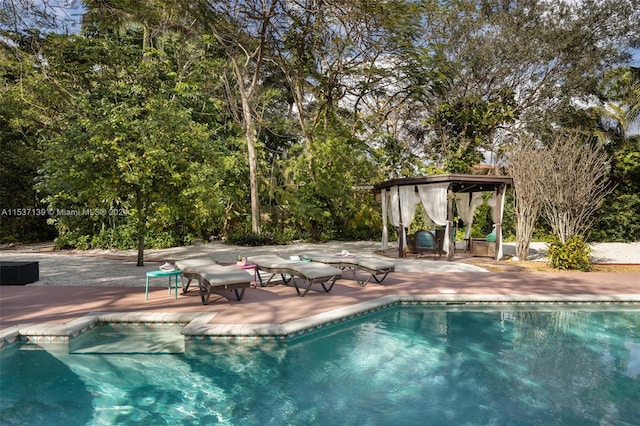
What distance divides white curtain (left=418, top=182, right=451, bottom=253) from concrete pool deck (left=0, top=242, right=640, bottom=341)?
1765mm

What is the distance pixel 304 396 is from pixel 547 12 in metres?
23.4

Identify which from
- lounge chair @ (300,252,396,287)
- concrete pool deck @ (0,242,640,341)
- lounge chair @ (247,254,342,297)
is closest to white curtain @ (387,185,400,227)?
concrete pool deck @ (0,242,640,341)

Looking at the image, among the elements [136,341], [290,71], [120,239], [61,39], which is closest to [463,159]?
Result: [290,71]

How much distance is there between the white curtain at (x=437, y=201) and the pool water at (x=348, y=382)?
698 cm

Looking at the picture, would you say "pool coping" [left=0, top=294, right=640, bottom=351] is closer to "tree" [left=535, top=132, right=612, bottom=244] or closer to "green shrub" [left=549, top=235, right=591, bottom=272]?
"green shrub" [left=549, top=235, right=591, bottom=272]

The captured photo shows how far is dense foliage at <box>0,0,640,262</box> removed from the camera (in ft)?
53.4

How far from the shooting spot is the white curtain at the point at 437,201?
12742mm

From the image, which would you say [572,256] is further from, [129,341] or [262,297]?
[129,341]

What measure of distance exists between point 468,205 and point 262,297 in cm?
1079

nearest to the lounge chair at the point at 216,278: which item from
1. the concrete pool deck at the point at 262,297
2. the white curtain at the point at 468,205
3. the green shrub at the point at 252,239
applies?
the concrete pool deck at the point at 262,297

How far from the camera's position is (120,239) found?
16.3 metres

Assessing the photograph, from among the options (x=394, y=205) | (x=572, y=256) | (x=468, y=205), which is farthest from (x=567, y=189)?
(x=394, y=205)

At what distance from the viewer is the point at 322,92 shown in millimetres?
20344

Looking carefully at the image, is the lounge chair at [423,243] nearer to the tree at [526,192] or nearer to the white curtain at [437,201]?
the white curtain at [437,201]
